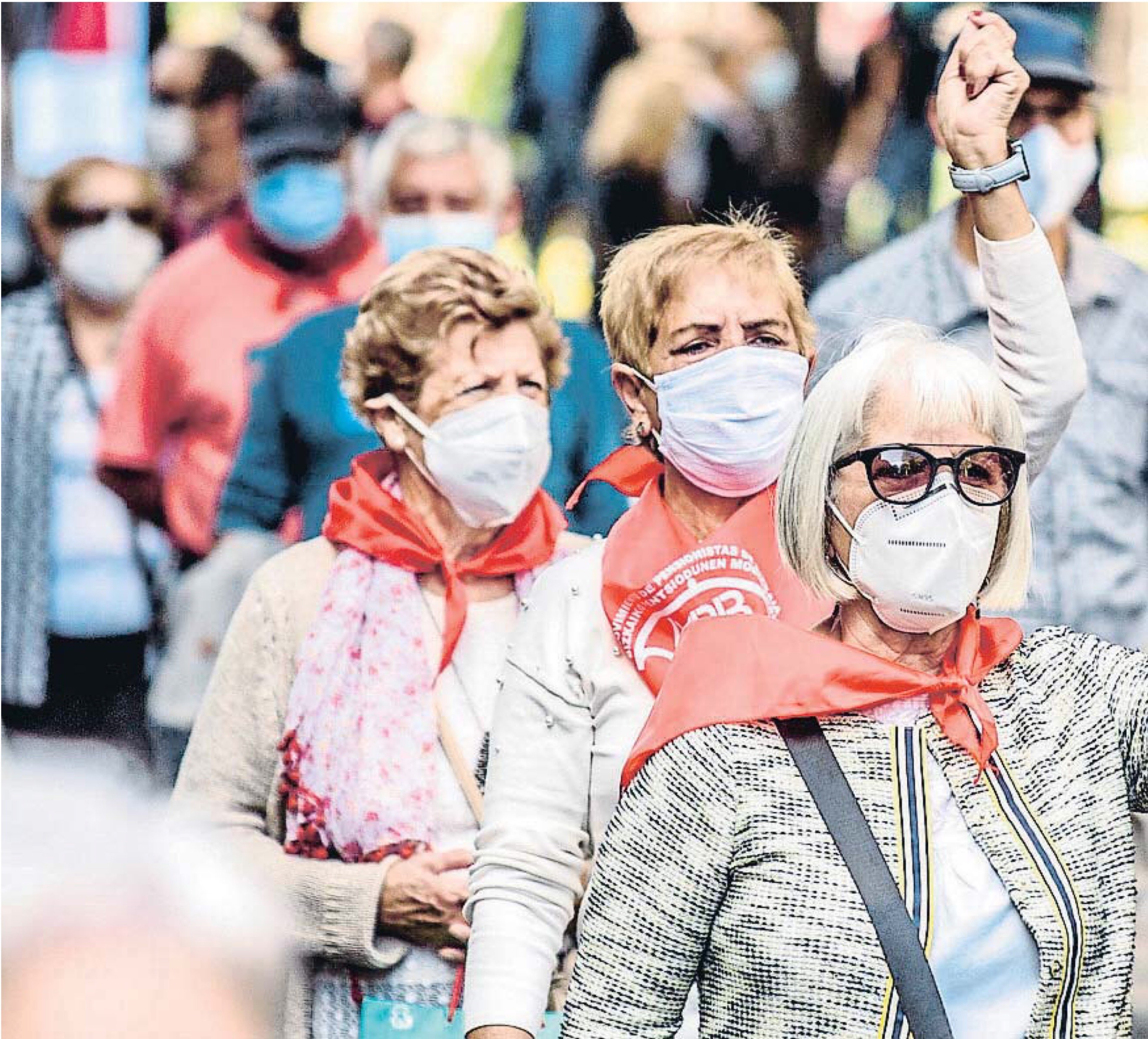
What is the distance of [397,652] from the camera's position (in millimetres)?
3652

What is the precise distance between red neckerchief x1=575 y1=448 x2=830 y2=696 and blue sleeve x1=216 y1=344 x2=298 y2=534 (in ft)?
7.72

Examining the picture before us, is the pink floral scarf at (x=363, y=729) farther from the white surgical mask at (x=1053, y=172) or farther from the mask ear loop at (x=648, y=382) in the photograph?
the white surgical mask at (x=1053, y=172)

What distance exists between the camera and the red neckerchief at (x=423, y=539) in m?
3.73

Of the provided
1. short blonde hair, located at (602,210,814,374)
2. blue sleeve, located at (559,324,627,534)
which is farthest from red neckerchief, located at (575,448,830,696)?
blue sleeve, located at (559,324,627,534)

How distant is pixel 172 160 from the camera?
20.5ft

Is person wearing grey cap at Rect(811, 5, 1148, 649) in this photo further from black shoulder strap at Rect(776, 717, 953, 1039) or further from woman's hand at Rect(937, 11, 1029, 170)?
black shoulder strap at Rect(776, 717, 953, 1039)

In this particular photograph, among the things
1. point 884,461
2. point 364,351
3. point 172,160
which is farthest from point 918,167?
point 884,461

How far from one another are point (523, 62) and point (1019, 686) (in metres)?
3.83

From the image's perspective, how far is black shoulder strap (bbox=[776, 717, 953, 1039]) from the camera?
2.35m

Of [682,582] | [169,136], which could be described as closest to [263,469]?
[169,136]

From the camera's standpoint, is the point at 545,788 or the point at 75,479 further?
the point at 75,479

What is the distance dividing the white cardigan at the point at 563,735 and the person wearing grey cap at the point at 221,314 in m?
2.95

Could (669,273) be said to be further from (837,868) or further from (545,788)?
(837,868)

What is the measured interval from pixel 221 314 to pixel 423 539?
8.16 feet
